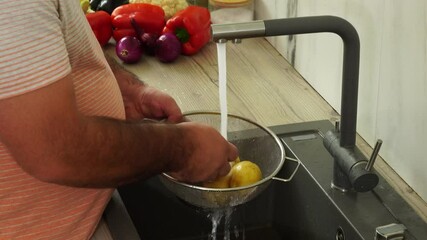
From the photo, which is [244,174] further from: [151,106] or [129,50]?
[129,50]

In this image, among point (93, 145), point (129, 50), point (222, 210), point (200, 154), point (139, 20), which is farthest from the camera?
point (139, 20)

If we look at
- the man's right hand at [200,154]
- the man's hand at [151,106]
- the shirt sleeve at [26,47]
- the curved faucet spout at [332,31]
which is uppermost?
the shirt sleeve at [26,47]

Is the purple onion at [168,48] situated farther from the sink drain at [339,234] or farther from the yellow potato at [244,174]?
the sink drain at [339,234]

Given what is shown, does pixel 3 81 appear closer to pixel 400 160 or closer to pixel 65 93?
pixel 65 93

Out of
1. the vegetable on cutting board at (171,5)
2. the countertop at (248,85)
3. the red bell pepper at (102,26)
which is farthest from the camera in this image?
the vegetable on cutting board at (171,5)

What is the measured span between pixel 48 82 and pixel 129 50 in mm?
941

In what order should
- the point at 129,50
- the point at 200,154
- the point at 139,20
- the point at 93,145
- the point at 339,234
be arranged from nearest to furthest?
the point at 93,145
the point at 200,154
the point at 339,234
the point at 129,50
the point at 139,20

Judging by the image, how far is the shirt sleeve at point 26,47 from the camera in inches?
29.6

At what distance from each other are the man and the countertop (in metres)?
0.28

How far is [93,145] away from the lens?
0.87 meters

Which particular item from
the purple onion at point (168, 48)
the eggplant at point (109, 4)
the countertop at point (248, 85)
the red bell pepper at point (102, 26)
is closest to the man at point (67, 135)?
the countertop at point (248, 85)

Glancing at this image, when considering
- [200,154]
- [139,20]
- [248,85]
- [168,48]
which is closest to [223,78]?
[200,154]

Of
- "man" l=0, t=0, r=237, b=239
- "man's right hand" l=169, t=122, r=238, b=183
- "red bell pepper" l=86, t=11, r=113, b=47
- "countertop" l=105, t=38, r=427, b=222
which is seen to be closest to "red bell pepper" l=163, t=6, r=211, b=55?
"countertop" l=105, t=38, r=427, b=222

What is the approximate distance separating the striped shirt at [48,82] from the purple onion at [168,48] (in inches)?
24.1
